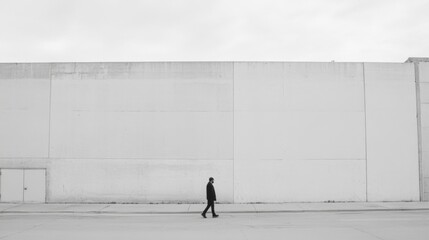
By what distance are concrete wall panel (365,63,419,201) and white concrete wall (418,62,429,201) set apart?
14.7 inches

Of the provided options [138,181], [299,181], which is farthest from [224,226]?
[138,181]

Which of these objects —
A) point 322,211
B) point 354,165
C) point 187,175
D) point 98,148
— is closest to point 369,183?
point 354,165

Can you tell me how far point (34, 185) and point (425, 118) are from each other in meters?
19.0

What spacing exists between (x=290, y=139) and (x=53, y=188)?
11455 millimetres

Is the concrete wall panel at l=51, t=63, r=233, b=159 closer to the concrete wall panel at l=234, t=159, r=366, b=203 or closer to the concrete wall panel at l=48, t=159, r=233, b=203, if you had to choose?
the concrete wall panel at l=48, t=159, r=233, b=203

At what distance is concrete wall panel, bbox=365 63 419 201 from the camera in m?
19.4

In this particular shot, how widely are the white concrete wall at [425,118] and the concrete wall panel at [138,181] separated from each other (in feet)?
30.4

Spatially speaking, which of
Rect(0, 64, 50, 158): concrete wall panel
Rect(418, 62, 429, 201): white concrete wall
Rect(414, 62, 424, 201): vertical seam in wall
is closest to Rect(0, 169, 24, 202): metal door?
Rect(0, 64, 50, 158): concrete wall panel

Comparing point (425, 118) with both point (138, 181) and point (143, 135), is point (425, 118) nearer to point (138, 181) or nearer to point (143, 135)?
point (143, 135)

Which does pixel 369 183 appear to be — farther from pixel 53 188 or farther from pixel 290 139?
pixel 53 188

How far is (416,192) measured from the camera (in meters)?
19.4

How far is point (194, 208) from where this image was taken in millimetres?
17609

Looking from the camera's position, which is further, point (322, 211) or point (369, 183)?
point (369, 183)

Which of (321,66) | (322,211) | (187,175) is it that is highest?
(321,66)
